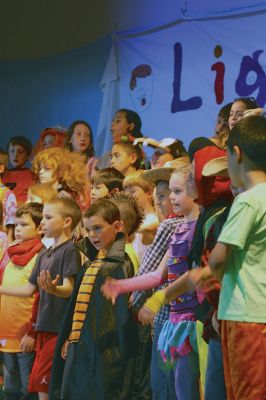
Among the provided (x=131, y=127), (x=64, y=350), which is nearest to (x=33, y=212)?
(x=64, y=350)

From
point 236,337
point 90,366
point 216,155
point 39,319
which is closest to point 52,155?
point 39,319

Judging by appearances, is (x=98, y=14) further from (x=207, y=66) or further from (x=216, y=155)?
(x=216, y=155)

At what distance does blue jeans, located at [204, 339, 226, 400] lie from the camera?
116 inches

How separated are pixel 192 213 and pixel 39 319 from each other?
133 cm

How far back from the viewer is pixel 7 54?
27.3 feet

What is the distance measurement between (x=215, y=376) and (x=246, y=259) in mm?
502

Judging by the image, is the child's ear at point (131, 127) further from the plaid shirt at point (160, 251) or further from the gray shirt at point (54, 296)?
the plaid shirt at point (160, 251)

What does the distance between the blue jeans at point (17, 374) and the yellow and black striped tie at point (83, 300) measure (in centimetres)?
66

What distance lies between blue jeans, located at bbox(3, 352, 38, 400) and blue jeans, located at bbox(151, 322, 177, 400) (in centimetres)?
115

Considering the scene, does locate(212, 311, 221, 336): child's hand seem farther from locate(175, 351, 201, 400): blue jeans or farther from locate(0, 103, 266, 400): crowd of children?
locate(175, 351, 201, 400): blue jeans

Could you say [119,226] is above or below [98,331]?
above

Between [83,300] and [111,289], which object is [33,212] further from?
[111,289]

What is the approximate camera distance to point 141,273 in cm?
374

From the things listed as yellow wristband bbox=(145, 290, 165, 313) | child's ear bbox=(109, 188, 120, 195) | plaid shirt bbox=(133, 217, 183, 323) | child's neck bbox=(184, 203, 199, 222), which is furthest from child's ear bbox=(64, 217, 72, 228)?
yellow wristband bbox=(145, 290, 165, 313)
